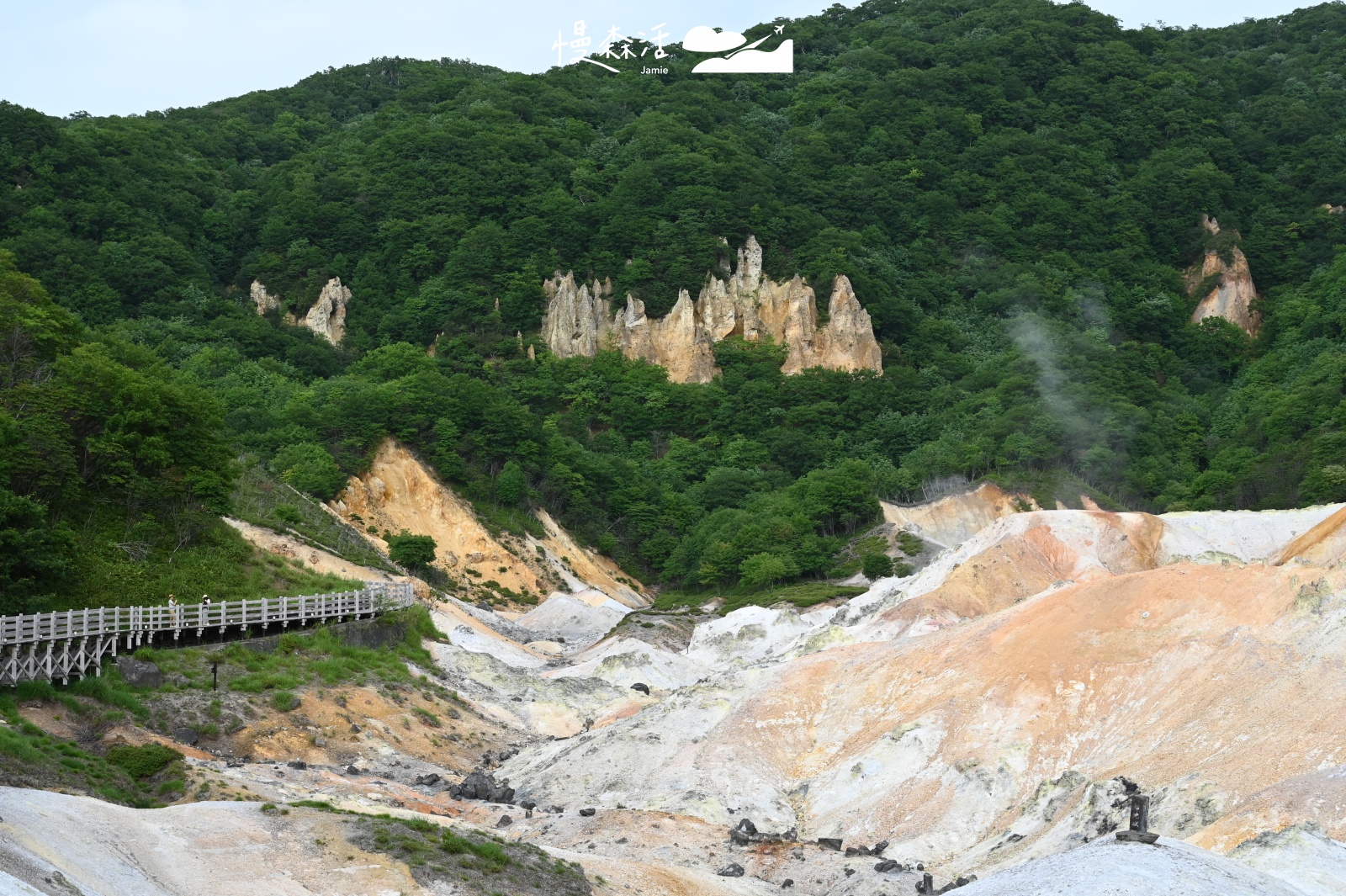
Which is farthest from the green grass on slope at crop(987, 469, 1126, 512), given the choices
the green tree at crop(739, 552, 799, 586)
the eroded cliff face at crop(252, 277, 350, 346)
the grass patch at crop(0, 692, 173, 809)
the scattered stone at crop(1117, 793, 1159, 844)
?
the grass patch at crop(0, 692, 173, 809)

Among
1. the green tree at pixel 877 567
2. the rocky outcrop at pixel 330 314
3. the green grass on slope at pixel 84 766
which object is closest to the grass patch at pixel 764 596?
the green tree at pixel 877 567

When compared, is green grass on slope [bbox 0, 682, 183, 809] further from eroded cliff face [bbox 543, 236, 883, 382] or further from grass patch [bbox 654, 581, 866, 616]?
eroded cliff face [bbox 543, 236, 883, 382]

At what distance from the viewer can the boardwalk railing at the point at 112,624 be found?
31.1m

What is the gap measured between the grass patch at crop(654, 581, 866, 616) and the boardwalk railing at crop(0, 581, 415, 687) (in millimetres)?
29441

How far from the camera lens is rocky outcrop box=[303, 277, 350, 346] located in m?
127

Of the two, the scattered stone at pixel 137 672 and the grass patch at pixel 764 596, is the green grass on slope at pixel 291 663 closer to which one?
the scattered stone at pixel 137 672

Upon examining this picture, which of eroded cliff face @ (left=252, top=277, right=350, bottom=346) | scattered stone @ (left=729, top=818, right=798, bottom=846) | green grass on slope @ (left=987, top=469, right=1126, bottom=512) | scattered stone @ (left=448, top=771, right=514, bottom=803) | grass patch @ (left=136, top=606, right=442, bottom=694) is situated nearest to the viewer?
scattered stone @ (left=729, top=818, right=798, bottom=846)

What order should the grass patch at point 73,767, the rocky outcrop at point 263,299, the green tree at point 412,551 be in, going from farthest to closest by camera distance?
1. the rocky outcrop at point 263,299
2. the green tree at point 412,551
3. the grass patch at point 73,767

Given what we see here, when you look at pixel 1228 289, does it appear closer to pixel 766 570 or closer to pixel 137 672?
pixel 766 570

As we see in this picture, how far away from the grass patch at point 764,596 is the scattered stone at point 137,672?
3846cm

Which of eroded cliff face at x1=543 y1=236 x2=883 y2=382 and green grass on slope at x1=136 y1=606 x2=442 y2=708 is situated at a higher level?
eroded cliff face at x1=543 y1=236 x2=883 y2=382

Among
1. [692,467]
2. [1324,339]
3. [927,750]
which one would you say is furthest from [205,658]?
[1324,339]

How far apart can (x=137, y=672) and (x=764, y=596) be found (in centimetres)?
4805

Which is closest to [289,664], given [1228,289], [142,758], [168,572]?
[168,572]
